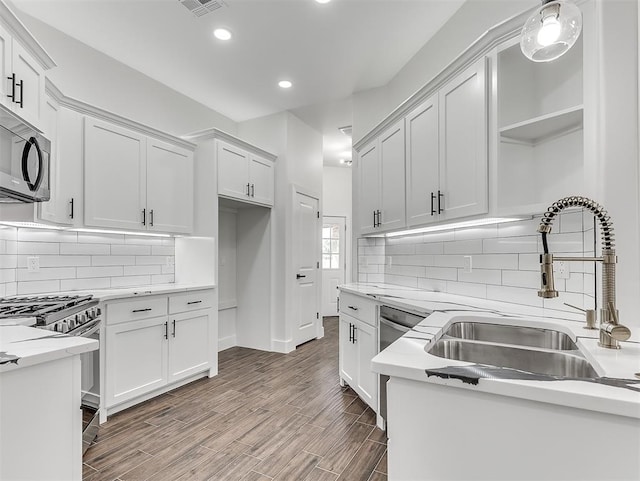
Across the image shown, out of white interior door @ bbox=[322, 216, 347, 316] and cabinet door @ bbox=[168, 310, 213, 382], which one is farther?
white interior door @ bbox=[322, 216, 347, 316]

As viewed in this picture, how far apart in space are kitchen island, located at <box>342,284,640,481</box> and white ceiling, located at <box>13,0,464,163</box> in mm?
2648

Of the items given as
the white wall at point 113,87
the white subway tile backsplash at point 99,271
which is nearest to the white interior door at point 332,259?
the white wall at point 113,87

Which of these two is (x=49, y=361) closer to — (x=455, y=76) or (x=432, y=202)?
(x=432, y=202)

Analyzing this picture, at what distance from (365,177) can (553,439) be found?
9.54ft

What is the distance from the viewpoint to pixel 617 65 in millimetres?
1459

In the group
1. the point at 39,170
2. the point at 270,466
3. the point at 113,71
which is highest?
the point at 113,71

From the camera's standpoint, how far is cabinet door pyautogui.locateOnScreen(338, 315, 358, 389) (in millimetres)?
2779

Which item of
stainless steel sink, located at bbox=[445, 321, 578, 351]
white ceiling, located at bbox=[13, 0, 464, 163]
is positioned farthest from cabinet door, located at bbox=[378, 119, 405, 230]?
stainless steel sink, located at bbox=[445, 321, 578, 351]

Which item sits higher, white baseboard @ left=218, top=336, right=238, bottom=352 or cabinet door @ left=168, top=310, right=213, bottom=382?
cabinet door @ left=168, top=310, right=213, bottom=382

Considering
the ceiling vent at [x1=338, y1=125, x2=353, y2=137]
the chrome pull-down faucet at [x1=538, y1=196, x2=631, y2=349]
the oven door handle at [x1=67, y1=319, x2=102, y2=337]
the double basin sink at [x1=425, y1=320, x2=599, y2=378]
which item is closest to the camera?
the chrome pull-down faucet at [x1=538, y1=196, x2=631, y2=349]

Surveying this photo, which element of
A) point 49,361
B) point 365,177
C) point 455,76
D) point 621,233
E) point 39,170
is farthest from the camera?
point 365,177

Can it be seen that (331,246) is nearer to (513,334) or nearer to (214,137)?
(214,137)

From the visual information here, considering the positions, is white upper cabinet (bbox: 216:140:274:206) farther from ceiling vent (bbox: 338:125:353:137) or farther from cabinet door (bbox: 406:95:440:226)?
cabinet door (bbox: 406:95:440:226)

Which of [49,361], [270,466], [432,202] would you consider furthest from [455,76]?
[270,466]
